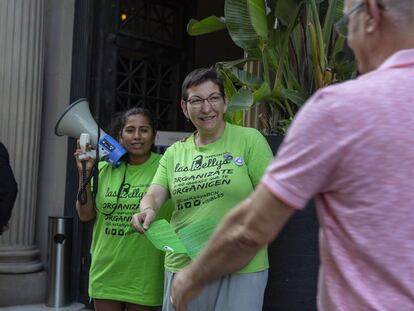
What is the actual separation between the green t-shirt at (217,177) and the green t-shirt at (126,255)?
1.38ft

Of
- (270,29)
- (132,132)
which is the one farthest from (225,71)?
(132,132)

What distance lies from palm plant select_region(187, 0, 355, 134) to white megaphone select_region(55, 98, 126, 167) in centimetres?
77

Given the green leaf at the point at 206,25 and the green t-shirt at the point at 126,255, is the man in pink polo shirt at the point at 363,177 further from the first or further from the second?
the green leaf at the point at 206,25

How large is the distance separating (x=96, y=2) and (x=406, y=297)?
5661 mm

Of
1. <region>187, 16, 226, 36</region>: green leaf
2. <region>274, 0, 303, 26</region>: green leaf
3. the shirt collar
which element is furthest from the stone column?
the shirt collar

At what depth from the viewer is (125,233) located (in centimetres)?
395

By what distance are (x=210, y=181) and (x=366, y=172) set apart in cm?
196

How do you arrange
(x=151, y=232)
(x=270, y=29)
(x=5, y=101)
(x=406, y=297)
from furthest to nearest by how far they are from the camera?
(x=5, y=101), (x=270, y=29), (x=151, y=232), (x=406, y=297)

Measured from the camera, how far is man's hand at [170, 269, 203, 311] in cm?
162

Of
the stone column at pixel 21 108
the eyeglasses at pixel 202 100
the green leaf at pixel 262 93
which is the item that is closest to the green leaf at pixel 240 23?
the green leaf at pixel 262 93

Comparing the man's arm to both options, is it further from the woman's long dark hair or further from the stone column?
the stone column

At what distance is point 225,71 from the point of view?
4.57 m

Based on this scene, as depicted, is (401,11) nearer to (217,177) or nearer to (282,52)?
(217,177)

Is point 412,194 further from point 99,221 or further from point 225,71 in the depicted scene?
point 225,71
